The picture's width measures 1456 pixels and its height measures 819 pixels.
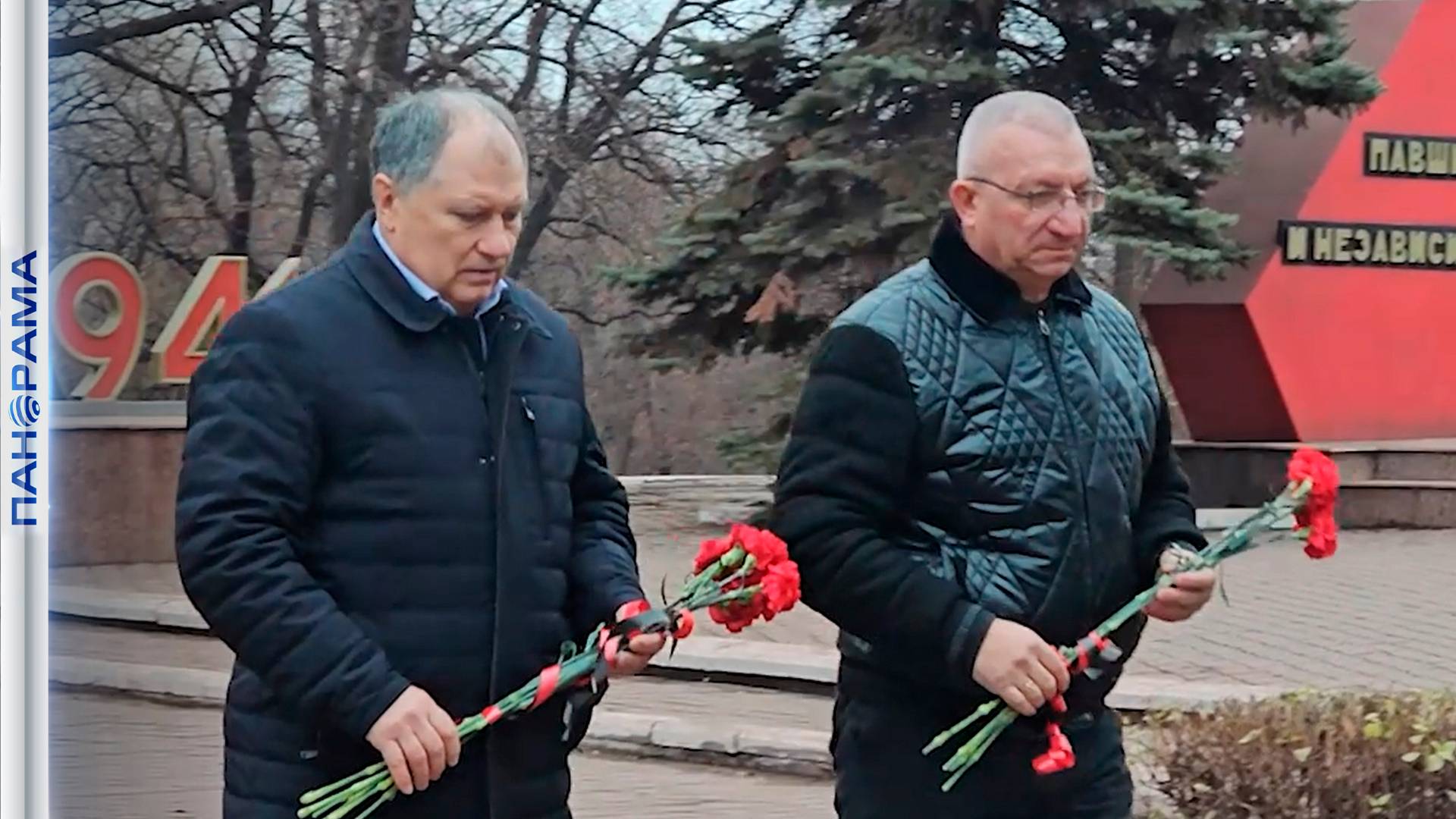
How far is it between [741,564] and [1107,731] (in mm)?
633

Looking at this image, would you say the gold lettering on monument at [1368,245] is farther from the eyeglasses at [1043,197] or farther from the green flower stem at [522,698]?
the green flower stem at [522,698]

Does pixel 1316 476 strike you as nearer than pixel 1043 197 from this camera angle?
No

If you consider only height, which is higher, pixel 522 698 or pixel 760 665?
pixel 522 698

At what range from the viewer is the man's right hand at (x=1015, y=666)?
2535 millimetres

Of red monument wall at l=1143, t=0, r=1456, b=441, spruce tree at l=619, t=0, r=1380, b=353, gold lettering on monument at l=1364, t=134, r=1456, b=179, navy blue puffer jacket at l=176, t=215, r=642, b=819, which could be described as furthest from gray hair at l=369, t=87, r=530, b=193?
gold lettering on monument at l=1364, t=134, r=1456, b=179

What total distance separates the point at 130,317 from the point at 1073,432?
25.6 feet

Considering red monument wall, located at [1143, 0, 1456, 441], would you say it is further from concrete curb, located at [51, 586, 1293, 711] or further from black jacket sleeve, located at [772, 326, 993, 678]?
black jacket sleeve, located at [772, 326, 993, 678]

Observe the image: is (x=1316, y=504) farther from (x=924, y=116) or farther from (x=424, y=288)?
(x=924, y=116)

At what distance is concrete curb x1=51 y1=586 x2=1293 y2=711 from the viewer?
6793mm

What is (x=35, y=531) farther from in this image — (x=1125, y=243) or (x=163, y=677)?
(x=1125, y=243)

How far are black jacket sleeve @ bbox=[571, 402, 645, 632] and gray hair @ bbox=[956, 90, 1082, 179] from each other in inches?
25.0

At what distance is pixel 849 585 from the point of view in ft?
8.57

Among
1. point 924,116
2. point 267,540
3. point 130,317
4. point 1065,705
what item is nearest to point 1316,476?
point 1065,705

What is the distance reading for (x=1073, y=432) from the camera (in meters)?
2.68
